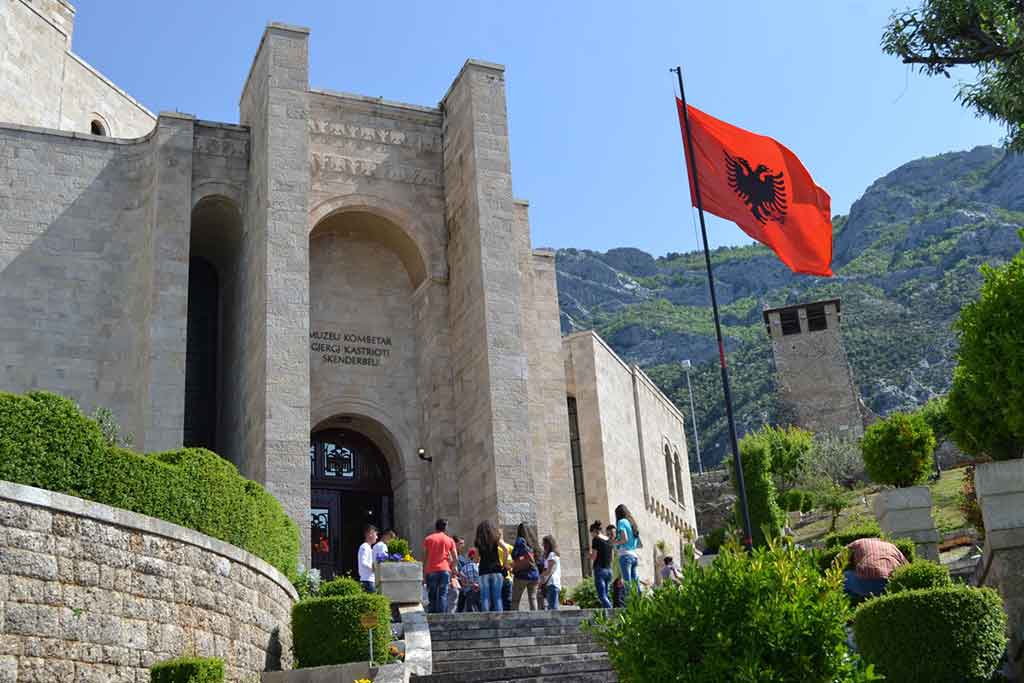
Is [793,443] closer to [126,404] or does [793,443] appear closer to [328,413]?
[328,413]

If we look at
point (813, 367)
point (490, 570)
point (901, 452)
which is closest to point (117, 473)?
point (490, 570)

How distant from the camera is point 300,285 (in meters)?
19.5

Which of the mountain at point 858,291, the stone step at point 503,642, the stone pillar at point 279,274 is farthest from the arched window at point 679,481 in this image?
the mountain at point 858,291

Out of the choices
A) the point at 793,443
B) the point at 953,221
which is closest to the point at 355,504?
the point at 793,443

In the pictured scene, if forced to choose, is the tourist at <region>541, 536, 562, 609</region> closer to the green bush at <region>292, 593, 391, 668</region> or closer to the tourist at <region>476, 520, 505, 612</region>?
the tourist at <region>476, 520, 505, 612</region>

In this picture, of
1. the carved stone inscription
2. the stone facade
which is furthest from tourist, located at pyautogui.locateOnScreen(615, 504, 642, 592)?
the stone facade

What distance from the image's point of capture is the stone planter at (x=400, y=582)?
14352mm

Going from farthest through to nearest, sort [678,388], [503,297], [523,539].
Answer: [678,388] → [503,297] → [523,539]

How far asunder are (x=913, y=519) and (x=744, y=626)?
31.8ft

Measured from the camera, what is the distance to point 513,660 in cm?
1266

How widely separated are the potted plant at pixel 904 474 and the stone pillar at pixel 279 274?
350 inches

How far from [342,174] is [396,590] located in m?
10.3

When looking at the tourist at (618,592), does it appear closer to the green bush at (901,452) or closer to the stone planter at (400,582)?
the stone planter at (400,582)

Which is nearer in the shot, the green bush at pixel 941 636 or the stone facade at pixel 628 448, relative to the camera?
the green bush at pixel 941 636
